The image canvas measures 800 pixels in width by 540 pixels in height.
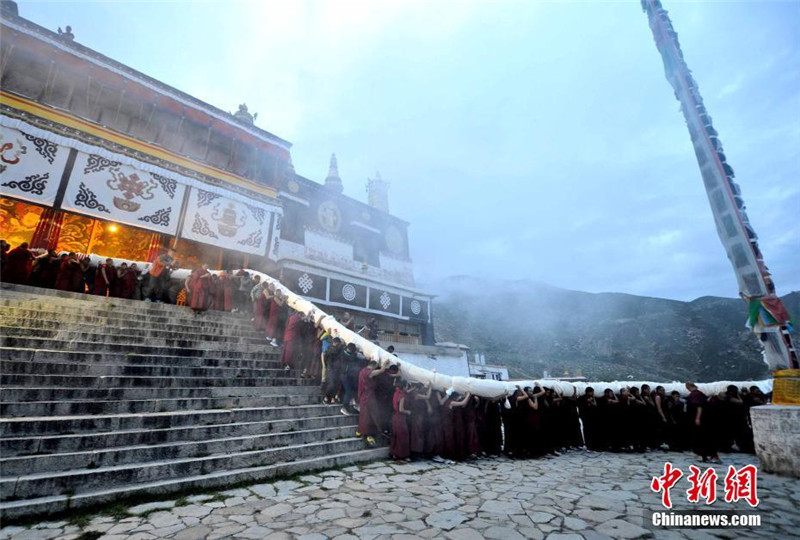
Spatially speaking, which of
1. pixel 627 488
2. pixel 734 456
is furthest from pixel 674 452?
pixel 627 488

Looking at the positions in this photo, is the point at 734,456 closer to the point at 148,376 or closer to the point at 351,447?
the point at 351,447

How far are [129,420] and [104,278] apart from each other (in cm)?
776

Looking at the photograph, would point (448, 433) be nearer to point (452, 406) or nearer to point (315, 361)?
point (452, 406)

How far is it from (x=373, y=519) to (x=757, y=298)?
723 centimetres

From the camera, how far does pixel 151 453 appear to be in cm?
414

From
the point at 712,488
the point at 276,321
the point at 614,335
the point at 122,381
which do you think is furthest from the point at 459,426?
the point at 614,335

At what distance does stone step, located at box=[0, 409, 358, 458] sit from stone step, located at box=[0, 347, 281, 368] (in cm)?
209

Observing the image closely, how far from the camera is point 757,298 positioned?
5.95 meters

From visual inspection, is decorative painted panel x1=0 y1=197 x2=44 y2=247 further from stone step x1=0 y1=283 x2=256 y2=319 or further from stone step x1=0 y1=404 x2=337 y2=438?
stone step x1=0 y1=404 x2=337 y2=438

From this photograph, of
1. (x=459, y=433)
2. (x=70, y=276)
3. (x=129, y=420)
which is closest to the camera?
(x=129, y=420)

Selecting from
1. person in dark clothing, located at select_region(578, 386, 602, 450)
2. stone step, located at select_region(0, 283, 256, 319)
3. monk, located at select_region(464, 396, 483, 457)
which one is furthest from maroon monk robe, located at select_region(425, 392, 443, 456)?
stone step, located at select_region(0, 283, 256, 319)

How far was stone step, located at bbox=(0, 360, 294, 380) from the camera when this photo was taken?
4.95 m

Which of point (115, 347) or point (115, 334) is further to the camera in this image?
point (115, 334)

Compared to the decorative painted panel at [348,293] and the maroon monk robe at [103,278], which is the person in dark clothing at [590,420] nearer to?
the decorative painted panel at [348,293]
